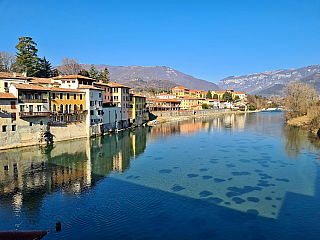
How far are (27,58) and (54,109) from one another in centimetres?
3089

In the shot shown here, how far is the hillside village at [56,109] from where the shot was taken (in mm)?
39594

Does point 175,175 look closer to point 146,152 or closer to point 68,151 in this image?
point 146,152

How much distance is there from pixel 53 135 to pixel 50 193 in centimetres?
2539

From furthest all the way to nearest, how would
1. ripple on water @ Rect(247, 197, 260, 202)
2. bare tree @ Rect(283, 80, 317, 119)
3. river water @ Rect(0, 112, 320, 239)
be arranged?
bare tree @ Rect(283, 80, 317, 119) < ripple on water @ Rect(247, 197, 260, 202) < river water @ Rect(0, 112, 320, 239)

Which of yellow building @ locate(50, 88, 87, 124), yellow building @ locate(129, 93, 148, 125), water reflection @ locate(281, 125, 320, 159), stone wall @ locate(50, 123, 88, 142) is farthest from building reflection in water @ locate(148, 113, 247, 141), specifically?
water reflection @ locate(281, 125, 320, 159)

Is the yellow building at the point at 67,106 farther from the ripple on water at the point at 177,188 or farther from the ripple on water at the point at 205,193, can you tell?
the ripple on water at the point at 205,193

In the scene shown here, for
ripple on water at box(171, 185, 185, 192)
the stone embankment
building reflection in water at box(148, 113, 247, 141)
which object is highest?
the stone embankment

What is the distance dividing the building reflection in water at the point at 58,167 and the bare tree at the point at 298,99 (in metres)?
57.9

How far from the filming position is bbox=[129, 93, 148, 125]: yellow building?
72.4m

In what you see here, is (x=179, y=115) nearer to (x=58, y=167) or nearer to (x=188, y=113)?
(x=188, y=113)

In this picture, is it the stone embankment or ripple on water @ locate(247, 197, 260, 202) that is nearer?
ripple on water @ locate(247, 197, 260, 202)

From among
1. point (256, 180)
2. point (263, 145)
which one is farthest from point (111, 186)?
point (263, 145)

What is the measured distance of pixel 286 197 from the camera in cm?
2231

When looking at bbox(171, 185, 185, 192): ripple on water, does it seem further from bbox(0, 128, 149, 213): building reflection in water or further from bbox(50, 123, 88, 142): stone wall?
bbox(50, 123, 88, 142): stone wall
